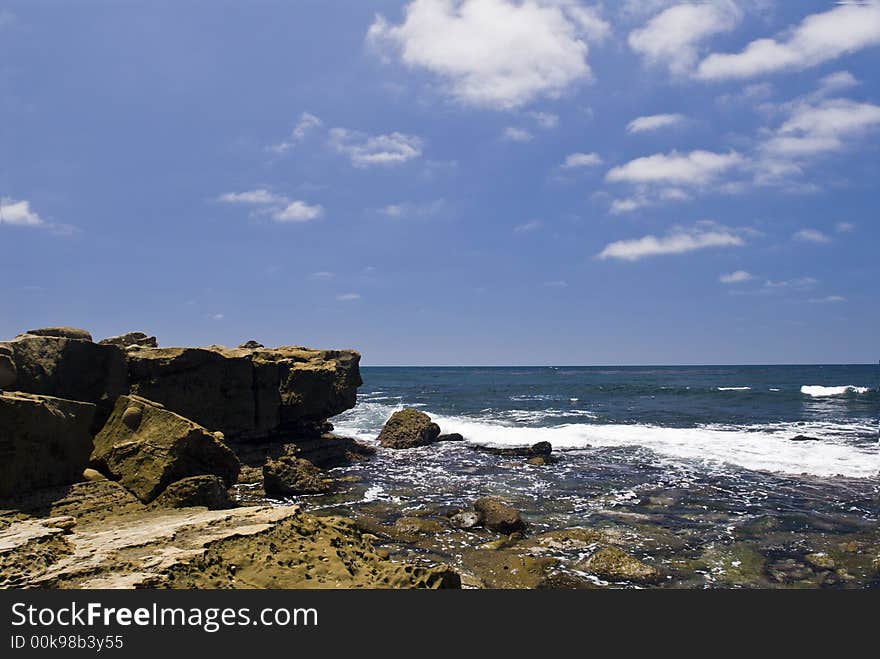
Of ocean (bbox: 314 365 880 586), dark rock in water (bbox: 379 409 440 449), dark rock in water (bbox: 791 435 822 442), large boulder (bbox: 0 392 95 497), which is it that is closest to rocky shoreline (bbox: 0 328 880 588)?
large boulder (bbox: 0 392 95 497)

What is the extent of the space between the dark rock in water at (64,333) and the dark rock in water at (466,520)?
12844mm

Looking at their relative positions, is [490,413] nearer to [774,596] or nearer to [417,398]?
[417,398]

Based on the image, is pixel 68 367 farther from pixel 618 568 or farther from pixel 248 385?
pixel 618 568

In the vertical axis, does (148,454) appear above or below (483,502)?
above

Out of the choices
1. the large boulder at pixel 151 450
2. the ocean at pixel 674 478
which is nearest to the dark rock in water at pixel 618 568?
the ocean at pixel 674 478

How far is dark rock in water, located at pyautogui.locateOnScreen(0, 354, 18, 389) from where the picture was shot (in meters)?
12.6

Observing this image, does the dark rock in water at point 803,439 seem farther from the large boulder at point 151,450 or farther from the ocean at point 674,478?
the large boulder at point 151,450

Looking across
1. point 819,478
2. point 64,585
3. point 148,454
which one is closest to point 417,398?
point 819,478

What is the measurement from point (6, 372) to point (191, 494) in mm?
6826

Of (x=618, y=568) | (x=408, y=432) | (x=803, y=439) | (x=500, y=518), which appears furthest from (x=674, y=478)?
(x=408, y=432)

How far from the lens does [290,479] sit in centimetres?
1686

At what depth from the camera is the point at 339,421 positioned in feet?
132

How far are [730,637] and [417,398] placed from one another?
56921 mm

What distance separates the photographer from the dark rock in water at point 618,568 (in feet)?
33.9
